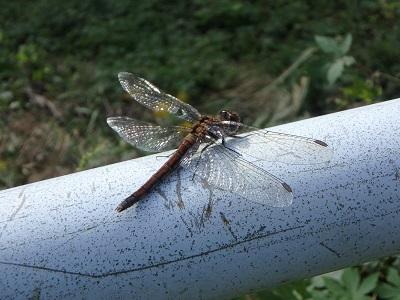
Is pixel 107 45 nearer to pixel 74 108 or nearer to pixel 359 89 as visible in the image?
pixel 74 108

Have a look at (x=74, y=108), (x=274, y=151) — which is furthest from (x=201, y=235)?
→ (x=74, y=108)

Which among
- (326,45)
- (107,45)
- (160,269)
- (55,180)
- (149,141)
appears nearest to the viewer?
(160,269)

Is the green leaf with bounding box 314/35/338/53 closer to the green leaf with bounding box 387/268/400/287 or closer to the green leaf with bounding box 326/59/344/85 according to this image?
the green leaf with bounding box 326/59/344/85

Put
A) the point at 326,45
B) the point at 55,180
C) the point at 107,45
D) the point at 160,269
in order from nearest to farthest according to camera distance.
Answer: the point at 160,269 < the point at 55,180 < the point at 326,45 < the point at 107,45

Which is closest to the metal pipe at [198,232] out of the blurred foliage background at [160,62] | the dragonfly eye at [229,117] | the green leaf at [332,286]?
the dragonfly eye at [229,117]


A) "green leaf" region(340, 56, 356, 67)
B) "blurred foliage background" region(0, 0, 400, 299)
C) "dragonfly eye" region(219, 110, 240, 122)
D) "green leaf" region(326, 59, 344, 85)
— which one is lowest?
"blurred foliage background" region(0, 0, 400, 299)

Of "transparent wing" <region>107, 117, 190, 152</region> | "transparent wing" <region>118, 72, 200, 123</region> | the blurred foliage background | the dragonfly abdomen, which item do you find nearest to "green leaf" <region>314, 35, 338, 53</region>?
the blurred foliage background

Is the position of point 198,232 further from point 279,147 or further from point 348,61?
point 348,61

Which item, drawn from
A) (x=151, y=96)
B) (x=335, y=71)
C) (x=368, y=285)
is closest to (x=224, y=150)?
(x=151, y=96)
